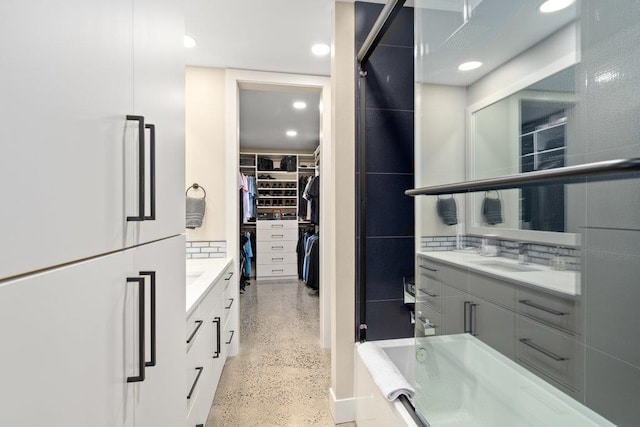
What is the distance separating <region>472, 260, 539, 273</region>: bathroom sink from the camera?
40.6 inches

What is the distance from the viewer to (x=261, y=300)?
13.2ft

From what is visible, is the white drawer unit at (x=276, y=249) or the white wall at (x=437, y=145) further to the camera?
the white drawer unit at (x=276, y=249)

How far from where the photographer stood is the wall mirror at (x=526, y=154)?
33.3 inches

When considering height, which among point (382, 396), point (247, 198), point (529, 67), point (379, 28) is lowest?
point (382, 396)

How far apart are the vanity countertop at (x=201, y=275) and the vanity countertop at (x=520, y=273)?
1.08m

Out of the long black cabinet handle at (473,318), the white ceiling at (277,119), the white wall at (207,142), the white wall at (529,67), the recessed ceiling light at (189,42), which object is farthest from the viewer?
the white ceiling at (277,119)

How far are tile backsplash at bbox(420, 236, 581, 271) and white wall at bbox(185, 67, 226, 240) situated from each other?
5.99 feet

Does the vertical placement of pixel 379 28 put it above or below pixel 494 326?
above

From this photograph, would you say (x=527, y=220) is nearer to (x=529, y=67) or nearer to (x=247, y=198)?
(x=529, y=67)

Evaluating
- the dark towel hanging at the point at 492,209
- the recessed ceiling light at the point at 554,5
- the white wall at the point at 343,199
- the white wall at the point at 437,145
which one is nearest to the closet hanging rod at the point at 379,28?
the white wall at the point at 343,199

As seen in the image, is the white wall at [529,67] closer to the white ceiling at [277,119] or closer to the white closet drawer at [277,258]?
the white ceiling at [277,119]

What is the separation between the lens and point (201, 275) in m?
1.91

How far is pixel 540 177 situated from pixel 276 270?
480 cm

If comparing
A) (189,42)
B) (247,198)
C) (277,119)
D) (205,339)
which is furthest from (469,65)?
(247,198)
